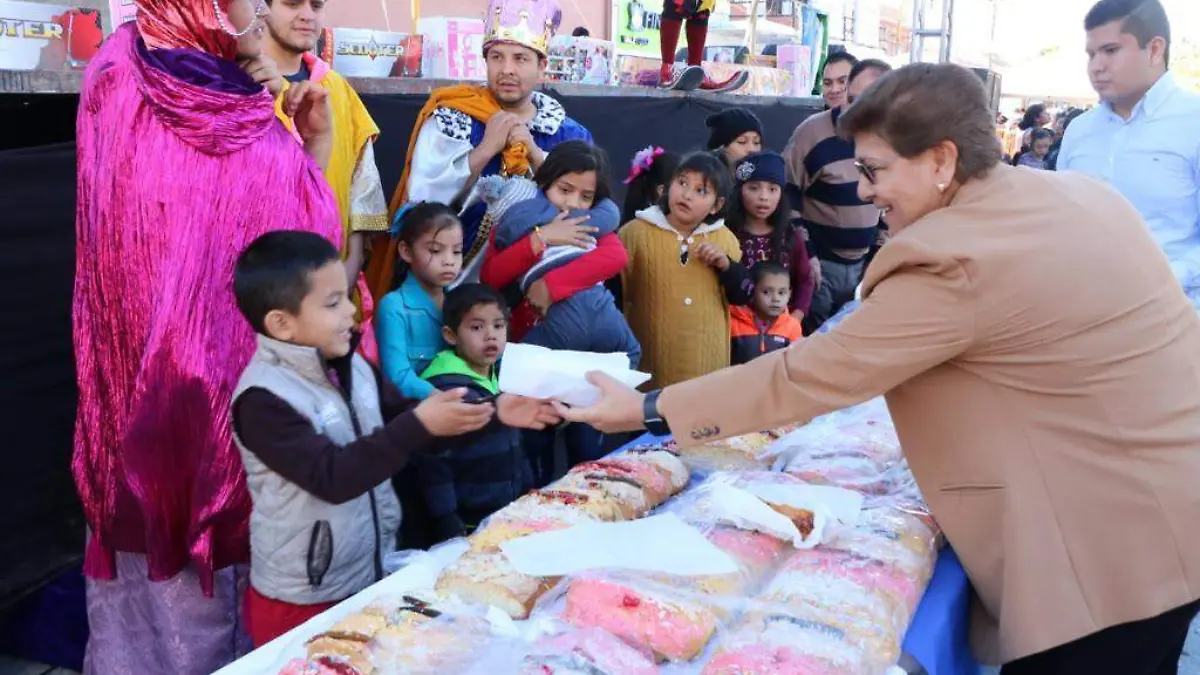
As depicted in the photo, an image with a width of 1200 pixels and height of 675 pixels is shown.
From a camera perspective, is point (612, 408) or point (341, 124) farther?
point (341, 124)

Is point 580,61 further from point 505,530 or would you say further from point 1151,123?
point 505,530

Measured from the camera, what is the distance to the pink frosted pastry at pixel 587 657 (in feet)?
4.20

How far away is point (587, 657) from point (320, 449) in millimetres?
700

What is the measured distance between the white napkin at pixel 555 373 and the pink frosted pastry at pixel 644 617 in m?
0.46

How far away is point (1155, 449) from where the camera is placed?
1585mm

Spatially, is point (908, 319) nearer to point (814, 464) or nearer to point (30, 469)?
point (814, 464)

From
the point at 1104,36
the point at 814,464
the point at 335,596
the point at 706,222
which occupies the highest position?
the point at 1104,36

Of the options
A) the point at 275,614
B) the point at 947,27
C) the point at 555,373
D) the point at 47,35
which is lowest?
the point at 275,614

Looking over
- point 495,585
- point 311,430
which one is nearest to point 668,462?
point 495,585

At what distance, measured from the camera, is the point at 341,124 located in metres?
2.51

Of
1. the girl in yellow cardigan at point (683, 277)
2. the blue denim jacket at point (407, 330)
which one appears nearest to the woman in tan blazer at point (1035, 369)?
the blue denim jacket at point (407, 330)

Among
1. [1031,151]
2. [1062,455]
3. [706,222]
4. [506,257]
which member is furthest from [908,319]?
[1031,151]

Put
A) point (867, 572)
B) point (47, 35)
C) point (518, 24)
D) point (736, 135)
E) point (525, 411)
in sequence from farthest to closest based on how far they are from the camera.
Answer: point (736, 135), point (518, 24), point (47, 35), point (525, 411), point (867, 572)

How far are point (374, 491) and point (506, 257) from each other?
1.00m
